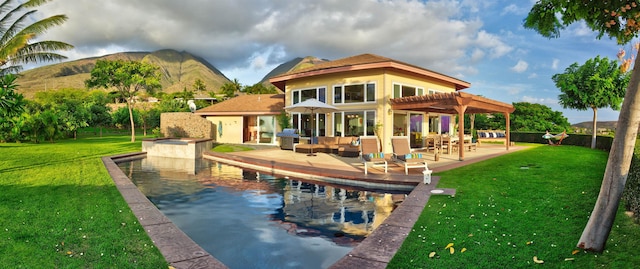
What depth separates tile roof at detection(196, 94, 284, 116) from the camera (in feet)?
79.7

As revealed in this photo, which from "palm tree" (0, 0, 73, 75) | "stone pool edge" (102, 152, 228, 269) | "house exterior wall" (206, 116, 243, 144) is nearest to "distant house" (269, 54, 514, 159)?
"house exterior wall" (206, 116, 243, 144)

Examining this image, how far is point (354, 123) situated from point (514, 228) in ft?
45.8

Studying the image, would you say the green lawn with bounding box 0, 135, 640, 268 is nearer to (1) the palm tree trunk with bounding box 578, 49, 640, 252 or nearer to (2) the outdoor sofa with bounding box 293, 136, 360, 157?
(1) the palm tree trunk with bounding box 578, 49, 640, 252

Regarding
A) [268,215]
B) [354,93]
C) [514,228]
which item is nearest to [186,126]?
[354,93]

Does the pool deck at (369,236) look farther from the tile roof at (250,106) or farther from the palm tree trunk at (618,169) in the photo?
the tile roof at (250,106)

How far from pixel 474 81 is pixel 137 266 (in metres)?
23.8

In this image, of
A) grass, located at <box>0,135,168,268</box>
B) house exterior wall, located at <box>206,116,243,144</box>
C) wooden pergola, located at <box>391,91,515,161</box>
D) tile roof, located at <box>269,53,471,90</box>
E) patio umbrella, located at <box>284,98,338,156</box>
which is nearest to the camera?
grass, located at <box>0,135,168,268</box>

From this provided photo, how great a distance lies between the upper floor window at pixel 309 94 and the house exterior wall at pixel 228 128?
605cm

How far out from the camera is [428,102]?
1554 cm

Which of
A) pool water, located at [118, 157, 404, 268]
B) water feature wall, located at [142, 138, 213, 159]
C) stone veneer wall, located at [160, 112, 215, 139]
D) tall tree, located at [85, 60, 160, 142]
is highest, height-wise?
tall tree, located at [85, 60, 160, 142]

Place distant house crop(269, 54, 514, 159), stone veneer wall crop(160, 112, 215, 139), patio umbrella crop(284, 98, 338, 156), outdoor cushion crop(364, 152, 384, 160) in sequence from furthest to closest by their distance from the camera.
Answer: stone veneer wall crop(160, 112, 215, 139) < distant house crop(269, 54, 514, 159) < patio umbrella crop(284, 98, 338, 156) < outdoor cushion crop(364, 152, 384, 160)

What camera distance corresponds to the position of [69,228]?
506 centimetres

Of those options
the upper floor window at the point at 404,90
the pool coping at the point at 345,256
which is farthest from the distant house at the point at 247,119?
the pool coping at the point at 345,256

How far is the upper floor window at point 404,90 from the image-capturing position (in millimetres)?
18094
